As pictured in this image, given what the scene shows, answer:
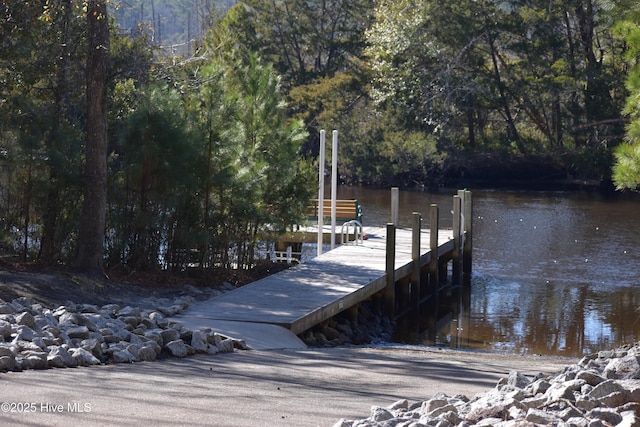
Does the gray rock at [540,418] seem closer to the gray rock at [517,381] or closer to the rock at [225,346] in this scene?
the gray rock at [517,381]

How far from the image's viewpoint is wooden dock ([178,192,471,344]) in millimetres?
13234

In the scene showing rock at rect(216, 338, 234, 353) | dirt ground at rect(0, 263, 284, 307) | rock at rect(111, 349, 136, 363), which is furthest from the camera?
dirt ground at rect(0, 263, 284, 307)

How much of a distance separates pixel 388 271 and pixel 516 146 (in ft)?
112

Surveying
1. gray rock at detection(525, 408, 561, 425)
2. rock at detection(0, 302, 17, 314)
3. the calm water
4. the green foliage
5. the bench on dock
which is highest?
the green foliage

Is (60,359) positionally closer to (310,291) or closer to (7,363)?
(7,363)

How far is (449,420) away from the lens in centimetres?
621

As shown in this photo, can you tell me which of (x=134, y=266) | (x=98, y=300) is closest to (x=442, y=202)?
(x=134, y=266)

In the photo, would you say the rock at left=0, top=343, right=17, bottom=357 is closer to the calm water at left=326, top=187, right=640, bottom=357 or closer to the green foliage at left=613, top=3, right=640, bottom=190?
the green foliage at left=613, top=3, right=640, bottom=190

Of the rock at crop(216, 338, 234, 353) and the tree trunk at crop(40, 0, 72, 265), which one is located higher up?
the tree trunk at crop(40, 0, 72, 265)

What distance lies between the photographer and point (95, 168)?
14484 millimetres

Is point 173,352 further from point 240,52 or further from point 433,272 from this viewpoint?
point 240,52

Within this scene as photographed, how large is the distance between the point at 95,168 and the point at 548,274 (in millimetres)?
13003

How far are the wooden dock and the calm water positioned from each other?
1.00 meters

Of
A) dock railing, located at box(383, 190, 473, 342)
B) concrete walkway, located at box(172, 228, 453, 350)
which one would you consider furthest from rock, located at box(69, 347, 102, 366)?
dock railing, located at box(383, 190, 473, 342)
